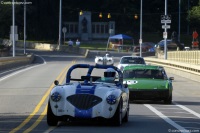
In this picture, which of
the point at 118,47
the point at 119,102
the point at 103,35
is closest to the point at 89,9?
the point at 103,35

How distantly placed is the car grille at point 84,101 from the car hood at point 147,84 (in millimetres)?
7405

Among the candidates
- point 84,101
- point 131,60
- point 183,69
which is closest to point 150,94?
point 84,101

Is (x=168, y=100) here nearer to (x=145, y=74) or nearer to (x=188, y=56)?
(x=145, y=74)

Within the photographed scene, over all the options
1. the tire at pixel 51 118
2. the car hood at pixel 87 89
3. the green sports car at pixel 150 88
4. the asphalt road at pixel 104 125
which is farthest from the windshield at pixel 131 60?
the tire at pixel 51 118

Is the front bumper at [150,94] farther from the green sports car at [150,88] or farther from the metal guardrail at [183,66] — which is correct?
the metal guardrail at [183,66]

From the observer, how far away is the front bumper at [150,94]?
814 inches

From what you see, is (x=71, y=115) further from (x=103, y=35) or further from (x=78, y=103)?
(x=103, y=35)

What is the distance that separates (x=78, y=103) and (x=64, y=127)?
666 millimetres

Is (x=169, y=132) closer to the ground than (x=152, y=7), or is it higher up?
closer to the ground

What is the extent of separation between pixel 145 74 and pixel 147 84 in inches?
47.9

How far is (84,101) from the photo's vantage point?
536 inches

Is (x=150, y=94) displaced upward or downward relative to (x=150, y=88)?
downward

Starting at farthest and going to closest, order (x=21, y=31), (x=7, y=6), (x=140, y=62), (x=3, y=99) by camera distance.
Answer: (x=21, y=31) < (x=7, y=6) < (x=140, y=62) < (x=3, y=99)

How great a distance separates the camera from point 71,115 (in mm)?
13547
